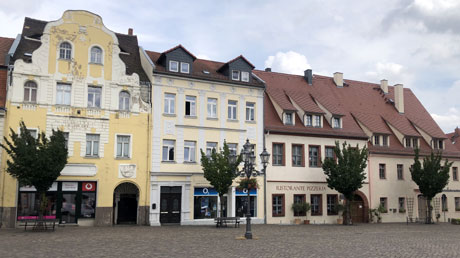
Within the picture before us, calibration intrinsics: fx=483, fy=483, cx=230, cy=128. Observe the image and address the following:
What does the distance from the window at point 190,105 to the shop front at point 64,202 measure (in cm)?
787

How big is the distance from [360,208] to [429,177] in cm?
601

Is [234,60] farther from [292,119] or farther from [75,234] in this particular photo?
[75,234]

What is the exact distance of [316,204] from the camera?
3709cm

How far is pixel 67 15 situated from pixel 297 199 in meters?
20.5

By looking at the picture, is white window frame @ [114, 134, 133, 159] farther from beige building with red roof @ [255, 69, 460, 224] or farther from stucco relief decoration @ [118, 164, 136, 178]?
beige building with red roof @ [255, 69, 460, 224]

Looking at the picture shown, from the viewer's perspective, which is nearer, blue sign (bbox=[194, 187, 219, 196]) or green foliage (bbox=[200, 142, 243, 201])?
green foliage (bbox=[200, 142, 243, 201])

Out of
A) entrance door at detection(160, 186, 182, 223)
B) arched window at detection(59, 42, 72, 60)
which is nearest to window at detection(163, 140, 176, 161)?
entrance door at detection(160, 186, 182, 223)

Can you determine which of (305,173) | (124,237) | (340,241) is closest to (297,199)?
(305,173)

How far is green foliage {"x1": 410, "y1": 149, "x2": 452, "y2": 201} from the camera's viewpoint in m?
38.6

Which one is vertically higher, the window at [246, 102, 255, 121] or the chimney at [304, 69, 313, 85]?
the chimney at [304, 69, 313, 85]

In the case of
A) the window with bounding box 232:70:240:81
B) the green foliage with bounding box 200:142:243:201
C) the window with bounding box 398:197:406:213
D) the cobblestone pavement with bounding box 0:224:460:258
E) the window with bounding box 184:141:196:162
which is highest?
the window with bounding box 232:70:240:81

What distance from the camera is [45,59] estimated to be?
29.5m

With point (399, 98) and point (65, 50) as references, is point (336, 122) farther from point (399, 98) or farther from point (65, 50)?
point (65, 50)

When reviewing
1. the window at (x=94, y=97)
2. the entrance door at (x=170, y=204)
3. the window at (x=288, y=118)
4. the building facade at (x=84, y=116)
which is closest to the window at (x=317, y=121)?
the window at (x=288, y=118)
